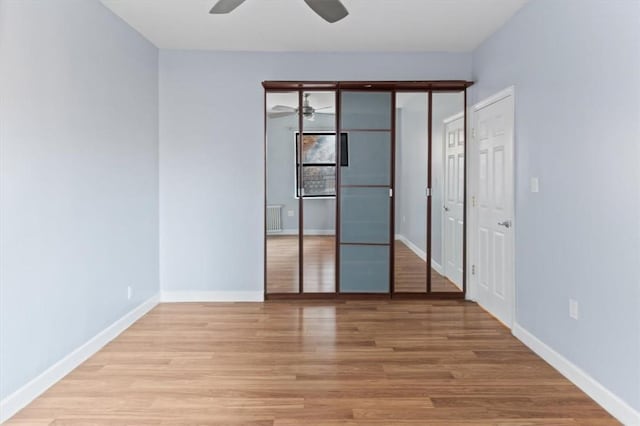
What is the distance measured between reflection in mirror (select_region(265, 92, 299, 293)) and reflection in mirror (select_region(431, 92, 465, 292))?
1.49 meters

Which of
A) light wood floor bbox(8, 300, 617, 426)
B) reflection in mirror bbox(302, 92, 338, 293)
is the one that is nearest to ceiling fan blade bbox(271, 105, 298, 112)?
reflection in mirror bbox(302, 92, 338, 293)

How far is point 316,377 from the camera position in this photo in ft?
9.84

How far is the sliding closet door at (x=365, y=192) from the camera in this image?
4980 mm

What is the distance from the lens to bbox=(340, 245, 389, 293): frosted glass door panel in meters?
5.05

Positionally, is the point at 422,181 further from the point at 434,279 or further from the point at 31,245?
the point at 31,245

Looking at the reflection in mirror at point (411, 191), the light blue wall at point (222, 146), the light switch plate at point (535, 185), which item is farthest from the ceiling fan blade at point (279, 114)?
the light switch plate at point (535, 185)

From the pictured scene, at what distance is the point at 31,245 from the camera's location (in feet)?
8.99

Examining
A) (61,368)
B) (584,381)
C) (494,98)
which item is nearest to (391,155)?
(494,98)

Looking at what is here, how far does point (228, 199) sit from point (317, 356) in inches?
87.3

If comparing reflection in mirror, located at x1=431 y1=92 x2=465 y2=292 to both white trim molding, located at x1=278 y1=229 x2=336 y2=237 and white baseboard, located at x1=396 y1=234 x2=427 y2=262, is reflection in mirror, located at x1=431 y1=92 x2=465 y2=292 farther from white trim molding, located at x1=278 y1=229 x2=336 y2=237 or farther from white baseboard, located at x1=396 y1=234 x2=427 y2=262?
white trim molding, located at x1=278 y1=229 x2=336 y2=237

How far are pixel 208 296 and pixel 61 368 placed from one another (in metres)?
2.05

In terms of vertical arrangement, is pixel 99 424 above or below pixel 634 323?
below

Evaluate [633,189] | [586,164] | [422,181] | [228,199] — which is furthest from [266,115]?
[633,189]

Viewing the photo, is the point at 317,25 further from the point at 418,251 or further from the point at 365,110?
the point at 418,251
